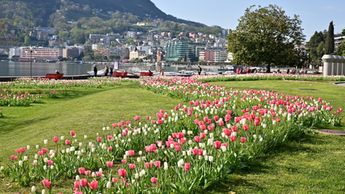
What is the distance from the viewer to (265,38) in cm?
5997

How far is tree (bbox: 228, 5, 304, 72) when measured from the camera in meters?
60.1

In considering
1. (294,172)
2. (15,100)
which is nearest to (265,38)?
(15,100)

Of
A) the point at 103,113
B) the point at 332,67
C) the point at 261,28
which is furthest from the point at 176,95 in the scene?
the point at 261,28

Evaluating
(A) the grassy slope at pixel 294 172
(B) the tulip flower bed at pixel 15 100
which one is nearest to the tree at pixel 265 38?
(B) the tulip flower bed at pixel 15 100

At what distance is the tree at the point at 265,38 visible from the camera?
60094mm

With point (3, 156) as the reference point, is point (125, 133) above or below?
above

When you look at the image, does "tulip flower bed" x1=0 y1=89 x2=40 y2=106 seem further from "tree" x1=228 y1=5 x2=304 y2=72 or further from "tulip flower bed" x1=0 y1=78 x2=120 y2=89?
"tree" x1=228 y1=5 x2=304 y2=72

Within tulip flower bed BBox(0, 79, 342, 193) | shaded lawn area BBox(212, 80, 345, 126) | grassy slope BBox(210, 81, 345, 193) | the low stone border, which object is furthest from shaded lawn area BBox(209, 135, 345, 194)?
shaded lawn area BBox(212, 80, 345, 126)

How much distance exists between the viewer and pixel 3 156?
956cm

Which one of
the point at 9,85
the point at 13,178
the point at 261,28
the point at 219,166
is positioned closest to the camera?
the point at 219,166

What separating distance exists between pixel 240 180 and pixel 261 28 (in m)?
55.5

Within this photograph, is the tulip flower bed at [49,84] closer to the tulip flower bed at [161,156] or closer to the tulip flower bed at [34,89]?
the tulip flower bed at [34,89]

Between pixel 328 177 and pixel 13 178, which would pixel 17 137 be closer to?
pixel 13 178

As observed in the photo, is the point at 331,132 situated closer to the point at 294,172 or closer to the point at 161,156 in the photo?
the point at 294,172
